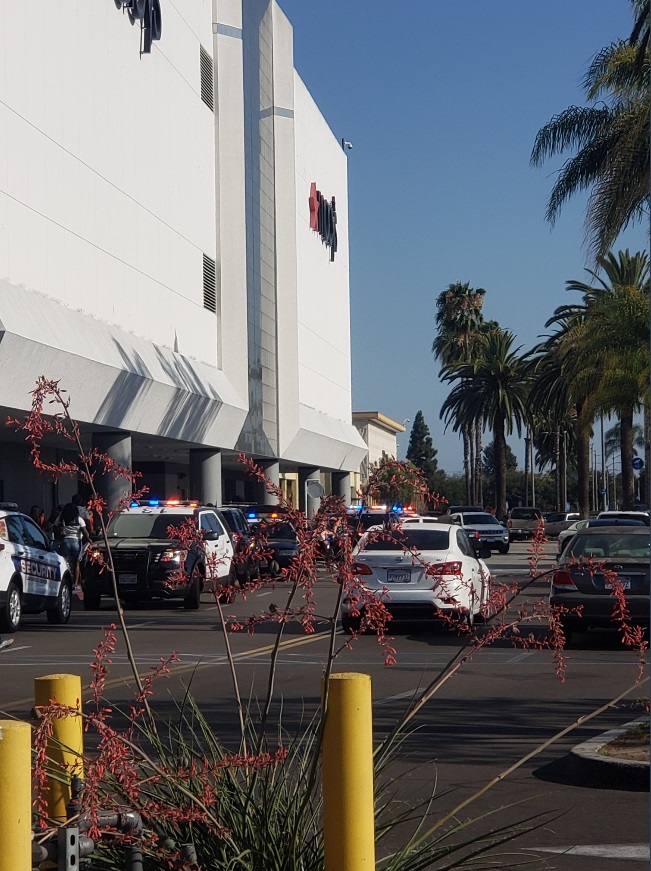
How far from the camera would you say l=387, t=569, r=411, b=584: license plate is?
19547 millimetres

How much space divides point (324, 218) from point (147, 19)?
30920 mm

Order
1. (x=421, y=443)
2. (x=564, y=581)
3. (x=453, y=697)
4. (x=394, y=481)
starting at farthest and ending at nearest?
1. (x=421, y=443)
2. (x=564, y=581)
3. (x=453, y=697)
4. (x=394, y=481)

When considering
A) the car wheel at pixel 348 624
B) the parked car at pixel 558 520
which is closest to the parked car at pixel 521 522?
the parked car at pixel 558 520

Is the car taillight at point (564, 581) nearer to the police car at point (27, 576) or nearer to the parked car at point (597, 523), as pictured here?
the parked car at point (597, 523)

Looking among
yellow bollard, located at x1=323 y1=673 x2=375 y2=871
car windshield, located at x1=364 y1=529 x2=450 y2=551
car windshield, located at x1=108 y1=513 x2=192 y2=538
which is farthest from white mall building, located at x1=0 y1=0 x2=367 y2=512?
yellow bollard, located at x1=323 y1=673 x2=375 y2=871

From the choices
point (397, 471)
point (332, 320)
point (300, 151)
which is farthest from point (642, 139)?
point (332, 320)

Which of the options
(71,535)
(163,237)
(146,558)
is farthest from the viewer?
(163,237)

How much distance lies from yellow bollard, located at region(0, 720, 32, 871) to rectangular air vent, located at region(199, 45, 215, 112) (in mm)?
48206

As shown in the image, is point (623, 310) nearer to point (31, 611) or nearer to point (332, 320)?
point (31, 611)

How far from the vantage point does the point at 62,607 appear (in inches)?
877

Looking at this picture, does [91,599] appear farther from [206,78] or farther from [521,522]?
[521,522]

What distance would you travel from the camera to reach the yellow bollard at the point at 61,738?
16.3 feet

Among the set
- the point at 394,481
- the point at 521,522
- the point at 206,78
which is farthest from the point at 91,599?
the point at 521,522

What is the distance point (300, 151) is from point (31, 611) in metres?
48.8
